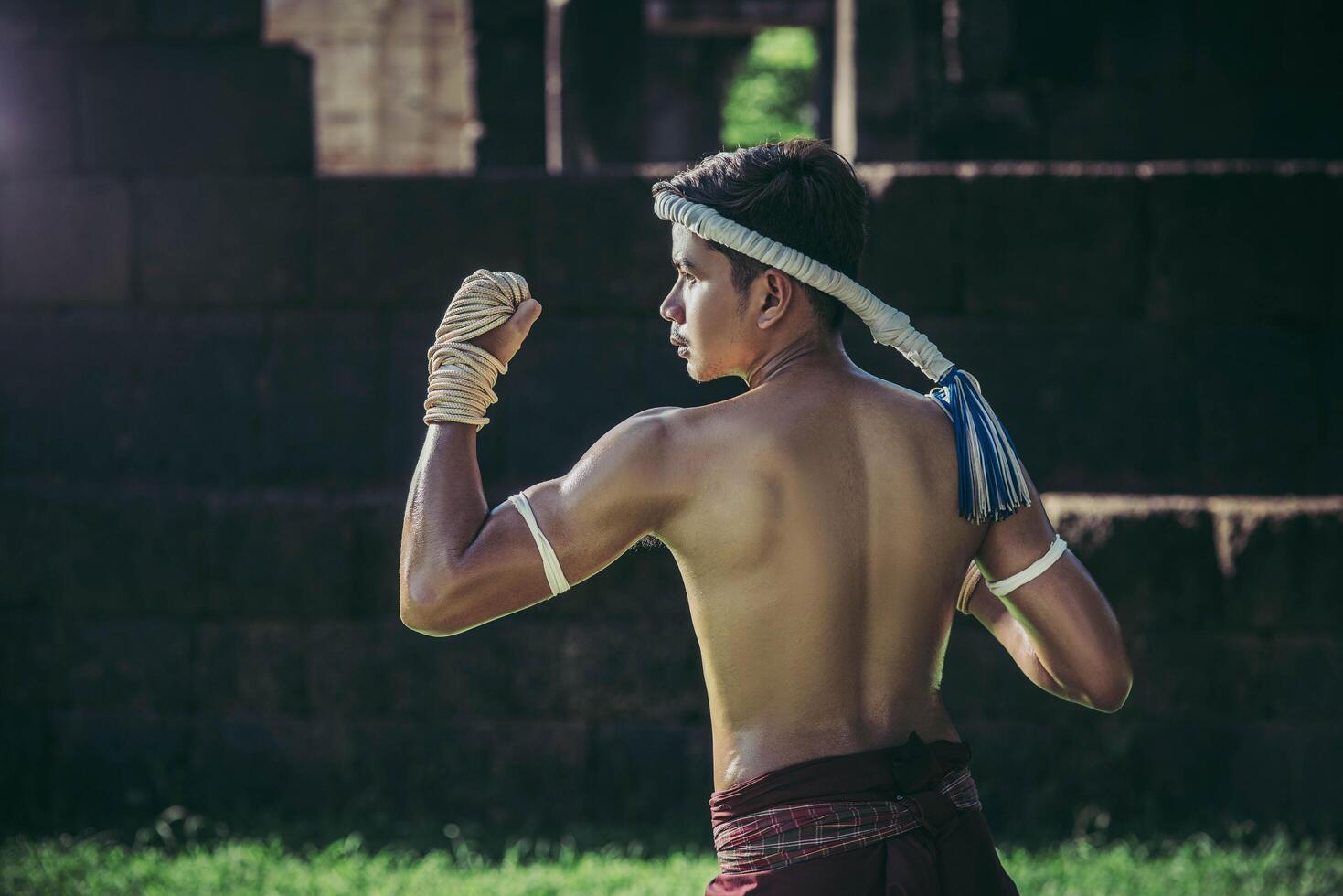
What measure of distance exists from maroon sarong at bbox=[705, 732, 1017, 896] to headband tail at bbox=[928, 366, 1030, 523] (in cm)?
40

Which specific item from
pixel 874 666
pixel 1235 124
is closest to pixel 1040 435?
pixel 1235 124

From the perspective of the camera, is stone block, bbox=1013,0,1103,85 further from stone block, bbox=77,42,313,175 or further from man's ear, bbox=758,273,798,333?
man's ear, bbox=758,273,798,333

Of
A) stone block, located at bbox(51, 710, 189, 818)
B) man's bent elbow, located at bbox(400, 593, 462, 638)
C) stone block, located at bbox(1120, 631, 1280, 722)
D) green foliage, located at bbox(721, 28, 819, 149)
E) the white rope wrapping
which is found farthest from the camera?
green foliage, located at bbox(721, 28, 819, 149)

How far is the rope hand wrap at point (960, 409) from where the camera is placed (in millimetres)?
2443

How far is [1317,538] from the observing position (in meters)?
5.35

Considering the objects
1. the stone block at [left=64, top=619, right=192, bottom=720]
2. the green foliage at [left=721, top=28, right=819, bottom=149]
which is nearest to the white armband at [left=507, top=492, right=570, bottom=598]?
the stone block at [left=64, top=619, right=192, bottom=720]

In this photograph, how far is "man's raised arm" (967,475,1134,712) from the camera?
8.12 feet

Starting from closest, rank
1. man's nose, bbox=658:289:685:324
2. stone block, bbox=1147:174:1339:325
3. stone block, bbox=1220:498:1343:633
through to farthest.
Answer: man's nose, bbox=658:289:685:324
stone block, bbox=1220:498:1343:633
stone block, bbox=1147:174:1339:325

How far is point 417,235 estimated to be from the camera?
5992 mm

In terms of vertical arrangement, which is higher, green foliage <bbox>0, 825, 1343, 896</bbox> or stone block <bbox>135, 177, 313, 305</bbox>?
stone block <bbox>135, 177, 313, 305</bbox>

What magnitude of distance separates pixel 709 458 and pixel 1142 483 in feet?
12.8

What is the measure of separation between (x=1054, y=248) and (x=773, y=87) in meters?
30.6

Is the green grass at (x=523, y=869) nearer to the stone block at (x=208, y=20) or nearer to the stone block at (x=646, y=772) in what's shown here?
the stone block at (x=646, y=772)

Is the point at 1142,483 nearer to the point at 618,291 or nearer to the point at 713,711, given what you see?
the point at 618,291
